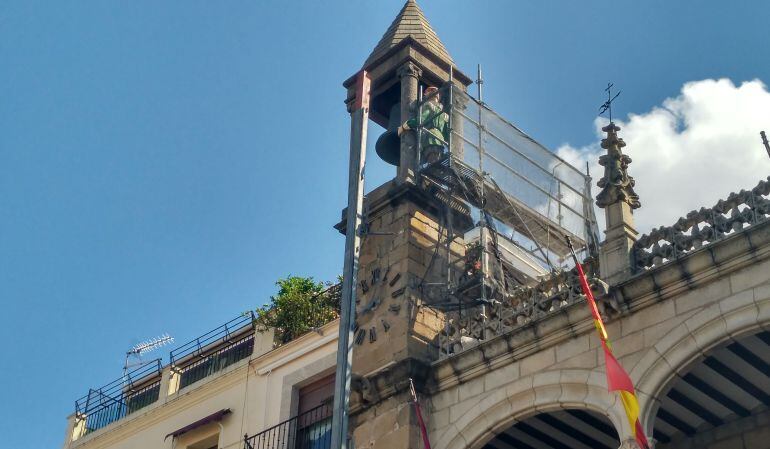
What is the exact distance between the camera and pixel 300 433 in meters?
20.5

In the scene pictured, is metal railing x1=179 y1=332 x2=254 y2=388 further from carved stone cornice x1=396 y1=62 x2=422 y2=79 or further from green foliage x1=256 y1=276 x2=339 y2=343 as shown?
carved stone cornice x1=396 y1=62 x2=422 y2=79

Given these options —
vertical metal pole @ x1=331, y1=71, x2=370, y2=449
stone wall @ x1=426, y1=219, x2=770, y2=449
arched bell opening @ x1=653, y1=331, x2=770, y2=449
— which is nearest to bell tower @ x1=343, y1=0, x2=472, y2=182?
vertical metal pole @ x1=331, y1=71, x2=370, y2=449

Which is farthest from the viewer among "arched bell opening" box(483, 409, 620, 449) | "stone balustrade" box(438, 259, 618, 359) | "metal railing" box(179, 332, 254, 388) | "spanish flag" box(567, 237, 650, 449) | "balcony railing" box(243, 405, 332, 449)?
"metal railing" box(179, 332, 254, 388)

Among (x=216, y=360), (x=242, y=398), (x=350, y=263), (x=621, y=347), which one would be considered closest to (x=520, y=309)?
(x=621, y=347)

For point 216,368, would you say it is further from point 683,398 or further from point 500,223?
point 683,398

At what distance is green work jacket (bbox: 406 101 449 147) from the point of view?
763 inches

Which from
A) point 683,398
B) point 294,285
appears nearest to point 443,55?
point 294,285

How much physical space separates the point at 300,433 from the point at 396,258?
3.96m

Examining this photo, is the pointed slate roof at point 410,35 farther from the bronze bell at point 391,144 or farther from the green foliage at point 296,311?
the green foliage at point 296,311

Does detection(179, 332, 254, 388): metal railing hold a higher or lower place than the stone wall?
higher

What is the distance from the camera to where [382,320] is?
58.5 feet

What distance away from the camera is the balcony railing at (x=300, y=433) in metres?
20.2

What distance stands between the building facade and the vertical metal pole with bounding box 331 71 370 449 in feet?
1.28

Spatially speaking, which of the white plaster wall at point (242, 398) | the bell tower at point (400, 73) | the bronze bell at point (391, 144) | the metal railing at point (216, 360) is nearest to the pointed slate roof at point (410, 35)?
the bell tower at point (400, 73)
